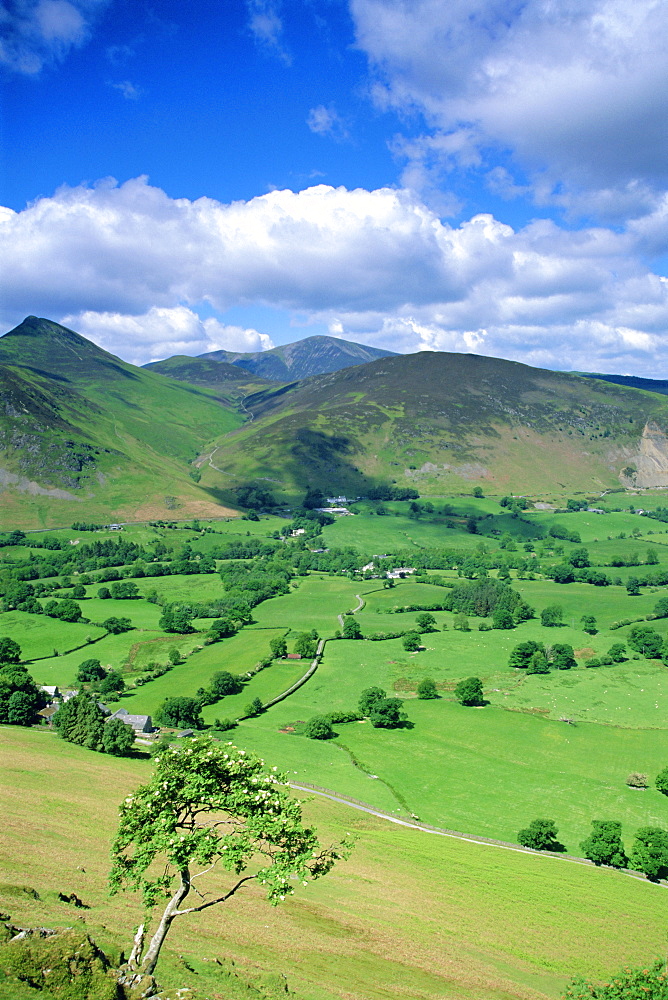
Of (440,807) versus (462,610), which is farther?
(462,610)

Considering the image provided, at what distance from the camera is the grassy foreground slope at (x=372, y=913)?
30094mm

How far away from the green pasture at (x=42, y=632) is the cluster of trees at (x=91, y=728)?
49175 mm

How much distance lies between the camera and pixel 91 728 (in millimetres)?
78312

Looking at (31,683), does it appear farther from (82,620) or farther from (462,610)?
(462,610)

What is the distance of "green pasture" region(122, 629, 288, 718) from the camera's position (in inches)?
4086

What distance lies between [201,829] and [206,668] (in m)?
101

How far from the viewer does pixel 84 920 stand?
29.4 meters

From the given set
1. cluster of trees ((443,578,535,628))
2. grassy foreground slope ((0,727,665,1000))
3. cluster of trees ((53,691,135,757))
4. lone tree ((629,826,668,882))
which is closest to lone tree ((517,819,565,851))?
grassy foreground slope ((0,727,665,1000))

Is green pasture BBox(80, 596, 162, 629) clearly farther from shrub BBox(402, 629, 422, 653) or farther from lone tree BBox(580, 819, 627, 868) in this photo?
lone tree BBox(580, 819, 627, 868)

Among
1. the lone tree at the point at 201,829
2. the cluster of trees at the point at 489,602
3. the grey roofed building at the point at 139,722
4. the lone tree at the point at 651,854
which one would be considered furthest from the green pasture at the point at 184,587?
the lone tree at the point at 201,829

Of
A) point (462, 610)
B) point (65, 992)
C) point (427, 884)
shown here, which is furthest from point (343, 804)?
point (462, 610)

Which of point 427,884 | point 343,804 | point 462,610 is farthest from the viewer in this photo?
point 462,610

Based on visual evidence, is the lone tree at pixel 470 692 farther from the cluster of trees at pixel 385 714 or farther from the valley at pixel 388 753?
the cluster of trees at pixel 385 714

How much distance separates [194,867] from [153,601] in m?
130
